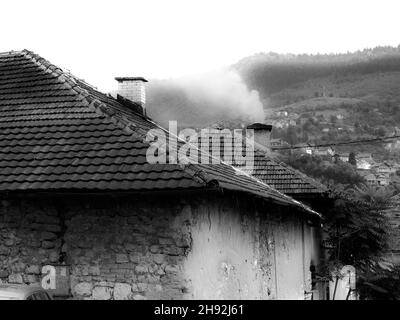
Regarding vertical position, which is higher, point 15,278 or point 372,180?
point 372,180

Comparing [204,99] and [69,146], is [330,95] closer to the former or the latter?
[204,99]

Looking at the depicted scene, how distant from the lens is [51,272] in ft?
26.8

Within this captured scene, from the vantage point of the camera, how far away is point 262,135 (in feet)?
67.3

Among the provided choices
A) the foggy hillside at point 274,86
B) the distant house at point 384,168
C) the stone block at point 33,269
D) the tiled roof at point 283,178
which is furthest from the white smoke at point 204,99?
the stone block at point 33,269

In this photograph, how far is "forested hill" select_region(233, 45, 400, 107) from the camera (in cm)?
6150

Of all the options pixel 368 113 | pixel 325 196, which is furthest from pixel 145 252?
pixel 368 113

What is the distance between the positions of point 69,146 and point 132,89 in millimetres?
4533

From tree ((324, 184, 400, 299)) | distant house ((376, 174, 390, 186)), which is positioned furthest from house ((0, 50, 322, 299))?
distant house ((376, 174, 390, 186))

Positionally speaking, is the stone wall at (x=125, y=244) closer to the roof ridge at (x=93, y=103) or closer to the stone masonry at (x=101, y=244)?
the stone masonry at (x=101, y=244)

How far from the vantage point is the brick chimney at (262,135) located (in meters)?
20.2

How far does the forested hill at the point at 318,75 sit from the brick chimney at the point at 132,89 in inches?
1626

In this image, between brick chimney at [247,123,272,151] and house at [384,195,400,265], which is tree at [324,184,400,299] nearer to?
house at [384,195,400,265]

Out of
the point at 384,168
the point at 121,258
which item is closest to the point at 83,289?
the point at 121,258
